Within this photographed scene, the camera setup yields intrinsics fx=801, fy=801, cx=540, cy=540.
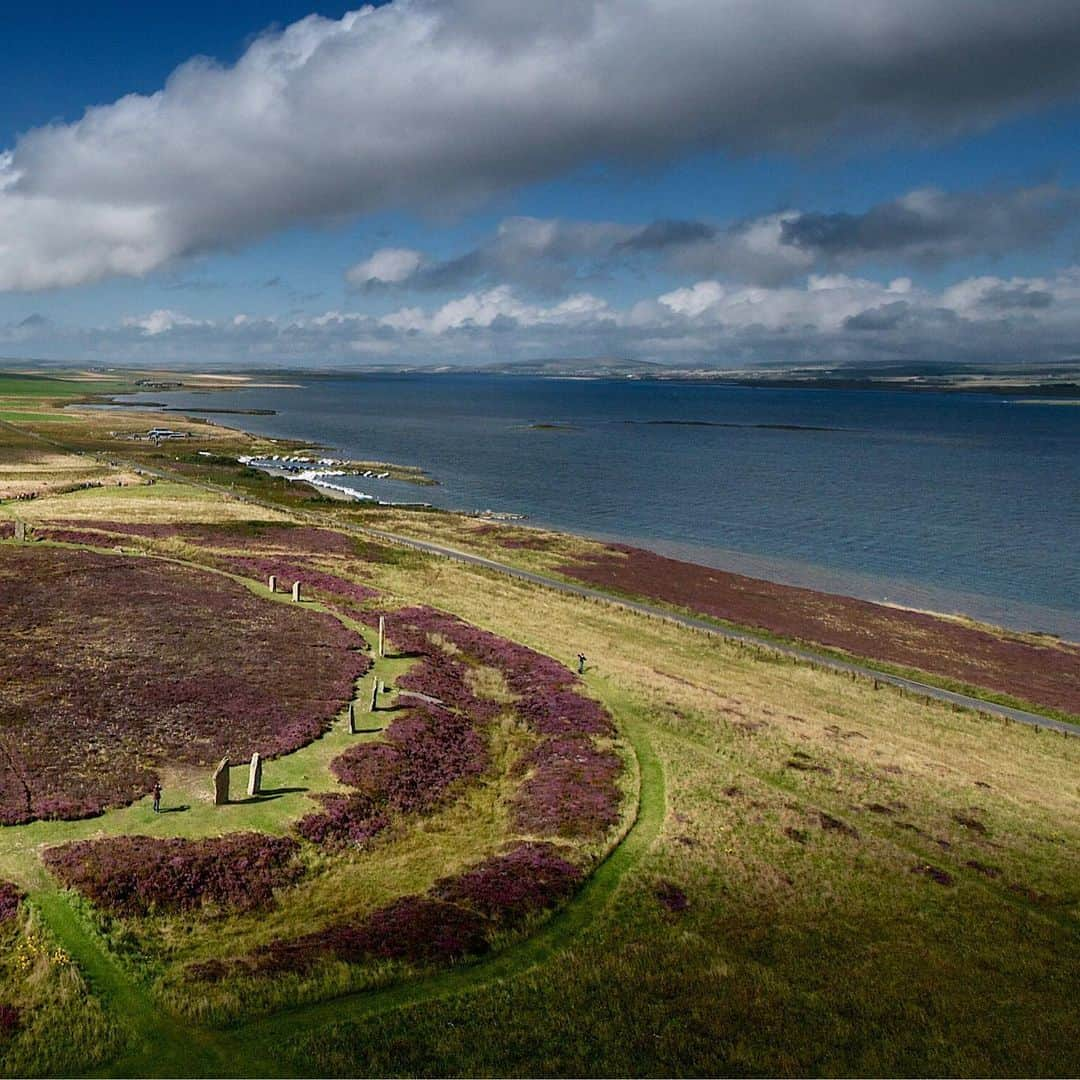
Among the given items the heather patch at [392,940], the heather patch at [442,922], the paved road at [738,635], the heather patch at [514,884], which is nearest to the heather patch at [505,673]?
the heather patch at [514,884]

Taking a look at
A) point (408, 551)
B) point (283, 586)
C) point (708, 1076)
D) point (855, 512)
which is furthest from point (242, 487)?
point (708, 1076)

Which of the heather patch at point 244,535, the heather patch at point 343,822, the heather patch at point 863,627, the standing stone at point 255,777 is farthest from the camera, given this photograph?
the heather patch at point 244,535

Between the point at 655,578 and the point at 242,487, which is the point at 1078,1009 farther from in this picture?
the point at 242,487

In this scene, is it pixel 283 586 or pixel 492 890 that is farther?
pixel 283 586

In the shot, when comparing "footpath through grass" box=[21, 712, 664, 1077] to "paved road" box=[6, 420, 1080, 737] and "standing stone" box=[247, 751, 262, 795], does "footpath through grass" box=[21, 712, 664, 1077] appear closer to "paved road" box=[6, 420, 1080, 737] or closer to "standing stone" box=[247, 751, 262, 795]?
"standing stone" box=[247, 751, 262, 795]

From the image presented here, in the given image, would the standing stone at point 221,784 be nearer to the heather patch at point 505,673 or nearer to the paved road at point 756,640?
the heather patch at point 505,673

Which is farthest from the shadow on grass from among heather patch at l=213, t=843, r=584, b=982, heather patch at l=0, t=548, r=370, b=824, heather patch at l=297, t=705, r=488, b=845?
heather patch at l=213, t=843, r=584, b=982
